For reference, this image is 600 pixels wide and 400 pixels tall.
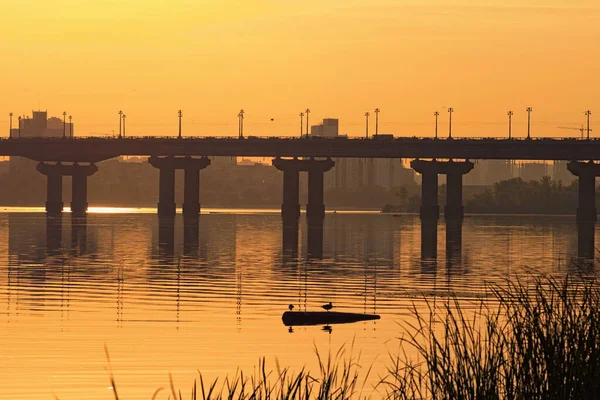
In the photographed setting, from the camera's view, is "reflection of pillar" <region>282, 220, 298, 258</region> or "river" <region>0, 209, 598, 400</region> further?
"reflection of pillar" <region>282, 220, 298, 258</region>

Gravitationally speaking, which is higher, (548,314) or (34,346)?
(548,314)

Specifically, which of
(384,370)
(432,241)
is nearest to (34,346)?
(384,370)

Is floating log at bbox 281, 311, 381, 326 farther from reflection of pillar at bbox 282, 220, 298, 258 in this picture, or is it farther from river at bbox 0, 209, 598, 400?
reflection of pillar at bbox 282, 220, 298, 258

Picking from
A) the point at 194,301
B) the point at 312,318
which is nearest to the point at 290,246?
the point at 194,301

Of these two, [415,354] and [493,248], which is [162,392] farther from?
[493,248]

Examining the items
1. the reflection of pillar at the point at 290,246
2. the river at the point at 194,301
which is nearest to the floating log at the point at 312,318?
the river at the point at 194,301

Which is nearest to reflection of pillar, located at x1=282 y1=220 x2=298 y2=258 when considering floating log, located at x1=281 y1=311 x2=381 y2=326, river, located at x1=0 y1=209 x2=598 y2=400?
river, located at x1=0 y1=209 x2=598 y2=400

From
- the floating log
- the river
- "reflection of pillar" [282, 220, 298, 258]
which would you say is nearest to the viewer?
the river

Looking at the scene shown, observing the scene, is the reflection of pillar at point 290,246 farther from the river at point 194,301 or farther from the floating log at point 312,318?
the floating log at point 312,318

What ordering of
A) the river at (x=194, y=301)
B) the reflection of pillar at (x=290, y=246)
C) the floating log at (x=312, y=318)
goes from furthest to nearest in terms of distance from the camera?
the reflection of pillar at (x=290, y=246) < the floating log at (x=312, y=318) < the river at (x=194, y=301)

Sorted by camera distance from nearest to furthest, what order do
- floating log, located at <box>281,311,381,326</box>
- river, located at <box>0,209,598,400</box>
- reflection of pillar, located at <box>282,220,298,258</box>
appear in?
river, located at <box>0,209,598,400</box> < floating log, located at <box>281,311,381,326</box> < reflection of pillar, located at <box>282,220,298,258</box>

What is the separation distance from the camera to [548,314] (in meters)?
24.2

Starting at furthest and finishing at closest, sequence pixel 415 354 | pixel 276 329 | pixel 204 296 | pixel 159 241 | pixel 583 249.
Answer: pixel 159 241 < pixel 583 249 < pixel 204 296 < pixel 276 329 < pixel 415 354

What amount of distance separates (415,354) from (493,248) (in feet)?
266
